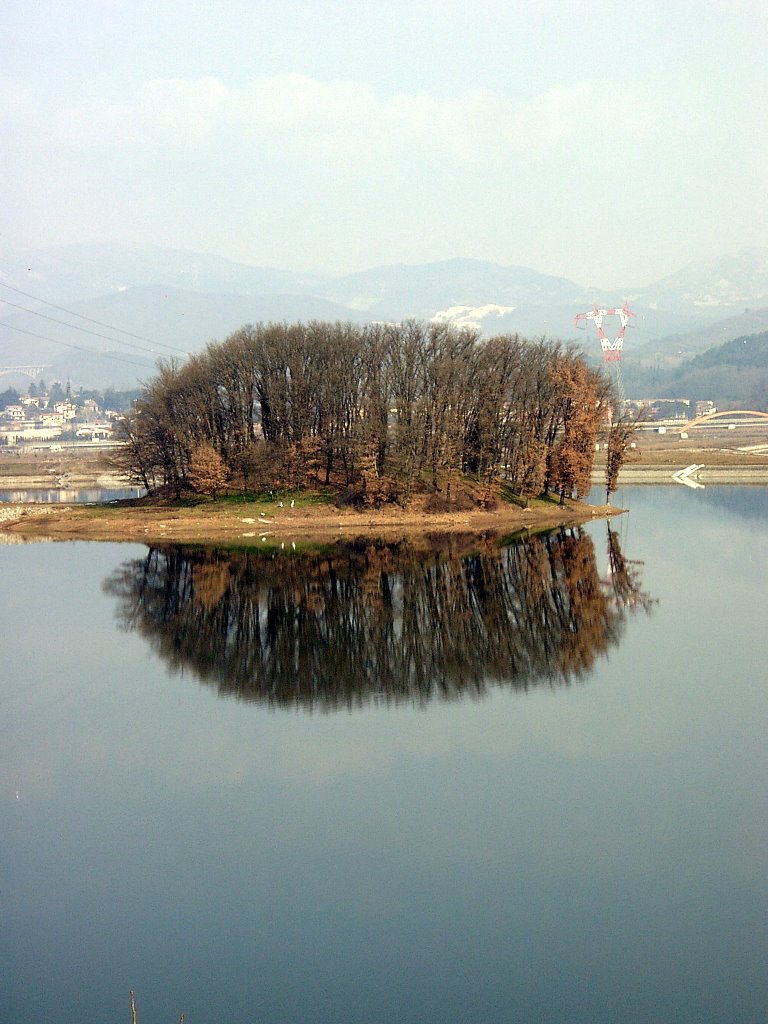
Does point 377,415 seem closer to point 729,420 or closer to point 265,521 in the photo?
point 265,521

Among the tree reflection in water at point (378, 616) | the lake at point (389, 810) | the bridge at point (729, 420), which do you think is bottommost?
the lake at point (389, 810)

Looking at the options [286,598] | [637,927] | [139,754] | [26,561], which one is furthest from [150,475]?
[637,927]

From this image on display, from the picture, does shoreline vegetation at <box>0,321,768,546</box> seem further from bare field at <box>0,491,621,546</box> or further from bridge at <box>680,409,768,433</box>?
bridge at <box>680,409,768,433</box>

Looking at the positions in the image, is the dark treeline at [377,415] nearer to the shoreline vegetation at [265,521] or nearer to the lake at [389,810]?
the shoreline vegetation at [265,521]

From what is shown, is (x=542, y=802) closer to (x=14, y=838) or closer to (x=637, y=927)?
(x=637, y=927)

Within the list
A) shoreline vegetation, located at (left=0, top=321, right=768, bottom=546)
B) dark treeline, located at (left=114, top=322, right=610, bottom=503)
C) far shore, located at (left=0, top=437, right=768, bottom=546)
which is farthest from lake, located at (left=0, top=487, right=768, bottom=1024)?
dark treeline, located at (left=114, top=322, right=610, bottom=503)

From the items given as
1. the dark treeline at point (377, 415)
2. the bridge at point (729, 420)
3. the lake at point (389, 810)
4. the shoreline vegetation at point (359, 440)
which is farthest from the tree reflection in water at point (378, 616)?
the bridge at point (729, 420)
